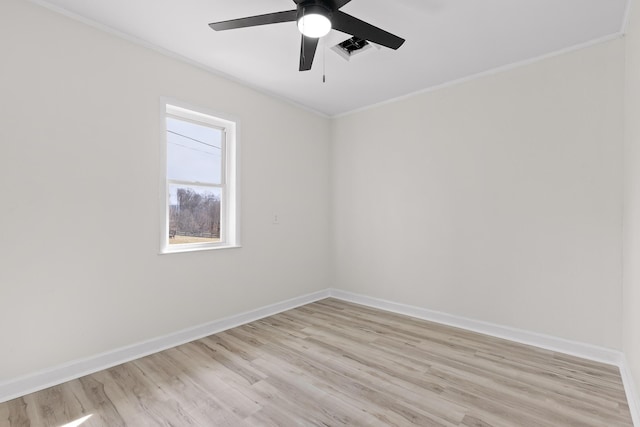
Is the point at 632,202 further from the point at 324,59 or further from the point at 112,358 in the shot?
the point at 112,358

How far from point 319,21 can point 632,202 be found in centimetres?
244

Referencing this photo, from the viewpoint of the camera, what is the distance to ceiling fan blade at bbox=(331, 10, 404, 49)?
1793mm

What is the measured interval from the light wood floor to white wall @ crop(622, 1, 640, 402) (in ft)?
1.33

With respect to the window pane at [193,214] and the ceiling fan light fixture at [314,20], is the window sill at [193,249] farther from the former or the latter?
the ceiling fan light fixture at [314,20]

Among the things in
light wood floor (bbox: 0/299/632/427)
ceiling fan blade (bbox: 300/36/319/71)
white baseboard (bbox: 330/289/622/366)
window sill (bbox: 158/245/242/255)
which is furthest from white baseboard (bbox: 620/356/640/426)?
window sill (bbox: 158/245/242/255)

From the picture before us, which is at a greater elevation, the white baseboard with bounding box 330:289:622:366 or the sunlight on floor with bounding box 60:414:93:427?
the white baseboard with bounding box 330:289:622:366

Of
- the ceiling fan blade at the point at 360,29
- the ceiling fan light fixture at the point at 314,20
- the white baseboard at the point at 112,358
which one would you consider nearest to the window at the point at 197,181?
the white baseboard at the point at 112,358

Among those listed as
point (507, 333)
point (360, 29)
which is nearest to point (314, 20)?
point (360, 29)

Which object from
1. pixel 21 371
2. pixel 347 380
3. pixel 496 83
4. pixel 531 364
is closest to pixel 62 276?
pixel 21 371

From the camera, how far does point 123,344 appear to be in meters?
2.54

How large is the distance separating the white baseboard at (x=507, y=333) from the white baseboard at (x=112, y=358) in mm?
1607

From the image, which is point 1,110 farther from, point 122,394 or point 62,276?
point 122,394

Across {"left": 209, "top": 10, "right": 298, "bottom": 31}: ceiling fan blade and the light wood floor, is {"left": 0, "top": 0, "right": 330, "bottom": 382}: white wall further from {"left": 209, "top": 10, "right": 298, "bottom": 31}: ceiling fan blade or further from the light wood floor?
{"left": 209, "top": 10, "right": 298, "bottom": 31}: ceiling fan blade

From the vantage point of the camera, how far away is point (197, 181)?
3.19m
